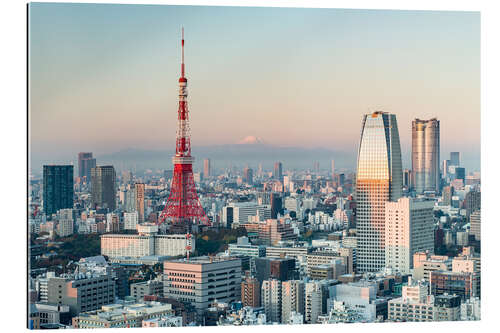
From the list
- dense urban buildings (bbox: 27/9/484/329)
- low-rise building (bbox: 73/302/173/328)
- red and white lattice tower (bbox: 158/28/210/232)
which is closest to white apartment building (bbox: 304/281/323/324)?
dense urban buildings (bbox: 27/9/484/329)

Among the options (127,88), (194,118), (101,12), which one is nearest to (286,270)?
(194,118)

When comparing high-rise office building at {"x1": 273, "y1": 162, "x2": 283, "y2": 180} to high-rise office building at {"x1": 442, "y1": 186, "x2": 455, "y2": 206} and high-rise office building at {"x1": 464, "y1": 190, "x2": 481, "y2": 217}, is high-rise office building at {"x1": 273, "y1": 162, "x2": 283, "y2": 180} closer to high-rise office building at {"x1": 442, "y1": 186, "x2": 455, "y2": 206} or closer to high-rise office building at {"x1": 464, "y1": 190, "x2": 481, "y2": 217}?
high-rise office building at {"x1": 464, "y1": 190, "x2": 481, "y2": 217}

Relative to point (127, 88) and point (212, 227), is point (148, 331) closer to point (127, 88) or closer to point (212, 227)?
point (127, 88)

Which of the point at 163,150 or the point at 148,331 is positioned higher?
the point at 163,150

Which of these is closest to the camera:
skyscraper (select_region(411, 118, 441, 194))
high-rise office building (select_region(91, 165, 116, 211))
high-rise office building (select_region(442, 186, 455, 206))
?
high-rise office building (select_region(91, 165, 116, 211))

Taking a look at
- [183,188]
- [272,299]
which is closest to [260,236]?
[183,188]

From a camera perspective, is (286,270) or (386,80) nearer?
(386,80)

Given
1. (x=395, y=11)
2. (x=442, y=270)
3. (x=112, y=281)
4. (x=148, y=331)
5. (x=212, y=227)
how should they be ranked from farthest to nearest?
(x=212, y=227) → (x=442, y=270) → (x=112, y=281) → (x=395, y=11) → (x=148, y=331)
